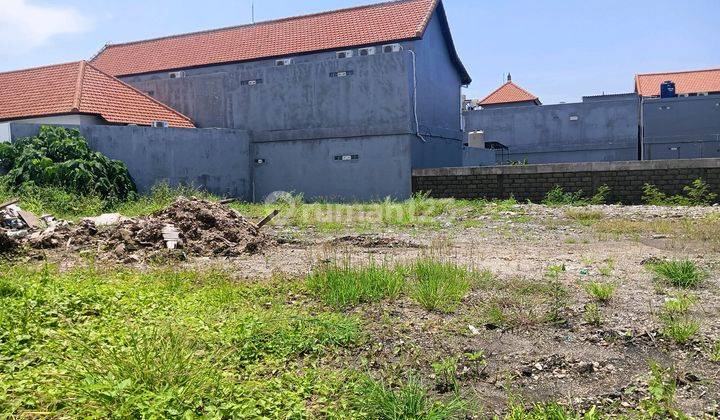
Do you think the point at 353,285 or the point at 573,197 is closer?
the point at 353,285

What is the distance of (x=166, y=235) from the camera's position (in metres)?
8.56

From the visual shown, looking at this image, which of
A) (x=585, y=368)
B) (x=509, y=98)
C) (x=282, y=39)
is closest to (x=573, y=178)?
(x=282, y=39)

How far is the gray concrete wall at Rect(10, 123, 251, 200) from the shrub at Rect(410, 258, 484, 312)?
43.4 feet

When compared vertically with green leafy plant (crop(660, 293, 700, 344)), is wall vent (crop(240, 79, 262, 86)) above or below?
above

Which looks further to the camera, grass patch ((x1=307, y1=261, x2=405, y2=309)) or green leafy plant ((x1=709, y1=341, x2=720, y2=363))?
grass patch ((x1=307, y1=261, x2=405, y2=309))

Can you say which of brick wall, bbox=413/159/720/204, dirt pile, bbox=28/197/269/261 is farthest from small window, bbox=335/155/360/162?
dirt pile, bbox=28/197/269/261

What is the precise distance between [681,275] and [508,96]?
119 ft

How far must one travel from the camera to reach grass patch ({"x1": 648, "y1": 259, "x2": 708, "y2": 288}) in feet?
18.3

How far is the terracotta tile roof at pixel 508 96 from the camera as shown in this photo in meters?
39.1

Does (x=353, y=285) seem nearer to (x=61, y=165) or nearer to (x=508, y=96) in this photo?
(x=61, y=165)

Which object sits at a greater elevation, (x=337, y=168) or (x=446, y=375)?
(x=337, y=168)

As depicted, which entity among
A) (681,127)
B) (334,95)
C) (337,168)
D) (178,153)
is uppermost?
(334,95)

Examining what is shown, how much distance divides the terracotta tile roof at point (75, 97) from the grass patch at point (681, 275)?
17449mm

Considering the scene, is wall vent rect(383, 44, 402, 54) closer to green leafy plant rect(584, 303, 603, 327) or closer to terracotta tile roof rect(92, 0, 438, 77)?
terracotta tile roof rect(92, 0, 438, 77)
